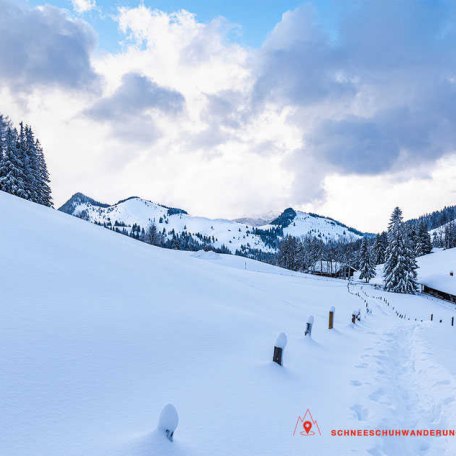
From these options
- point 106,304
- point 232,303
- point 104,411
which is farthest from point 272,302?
point 104,411

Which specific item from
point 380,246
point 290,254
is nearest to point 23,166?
point 290,254

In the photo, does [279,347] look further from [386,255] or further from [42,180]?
[386,255]

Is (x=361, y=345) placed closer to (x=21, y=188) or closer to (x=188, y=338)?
(x=188, y=338)

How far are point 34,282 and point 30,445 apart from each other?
14.5 feet

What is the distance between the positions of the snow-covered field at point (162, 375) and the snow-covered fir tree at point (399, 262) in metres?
50.3

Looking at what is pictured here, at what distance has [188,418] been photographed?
15.3 feet

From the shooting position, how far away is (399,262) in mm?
55781

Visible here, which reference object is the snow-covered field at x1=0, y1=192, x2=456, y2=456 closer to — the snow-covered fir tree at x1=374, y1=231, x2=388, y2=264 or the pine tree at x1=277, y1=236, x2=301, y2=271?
the snow-covered fir tree at x1=374, y1=231, x2=388, y2=264

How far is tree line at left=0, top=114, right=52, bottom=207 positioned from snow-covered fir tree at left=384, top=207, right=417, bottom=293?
5904 centimetres

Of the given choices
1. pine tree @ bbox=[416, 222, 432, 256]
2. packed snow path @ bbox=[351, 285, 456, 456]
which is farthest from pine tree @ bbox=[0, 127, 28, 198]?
pine tree @ bbox=[416, 222, 432, 256]

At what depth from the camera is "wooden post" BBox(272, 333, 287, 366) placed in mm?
7338

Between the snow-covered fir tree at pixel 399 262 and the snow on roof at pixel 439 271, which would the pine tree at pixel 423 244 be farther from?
the snow-covered fir tree at pixel 399 262

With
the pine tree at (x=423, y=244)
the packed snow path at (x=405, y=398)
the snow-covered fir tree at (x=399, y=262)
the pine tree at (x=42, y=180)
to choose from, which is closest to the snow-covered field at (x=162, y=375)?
the packed snow path at (x=405, y=398)

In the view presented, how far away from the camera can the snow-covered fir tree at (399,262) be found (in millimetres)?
55688
